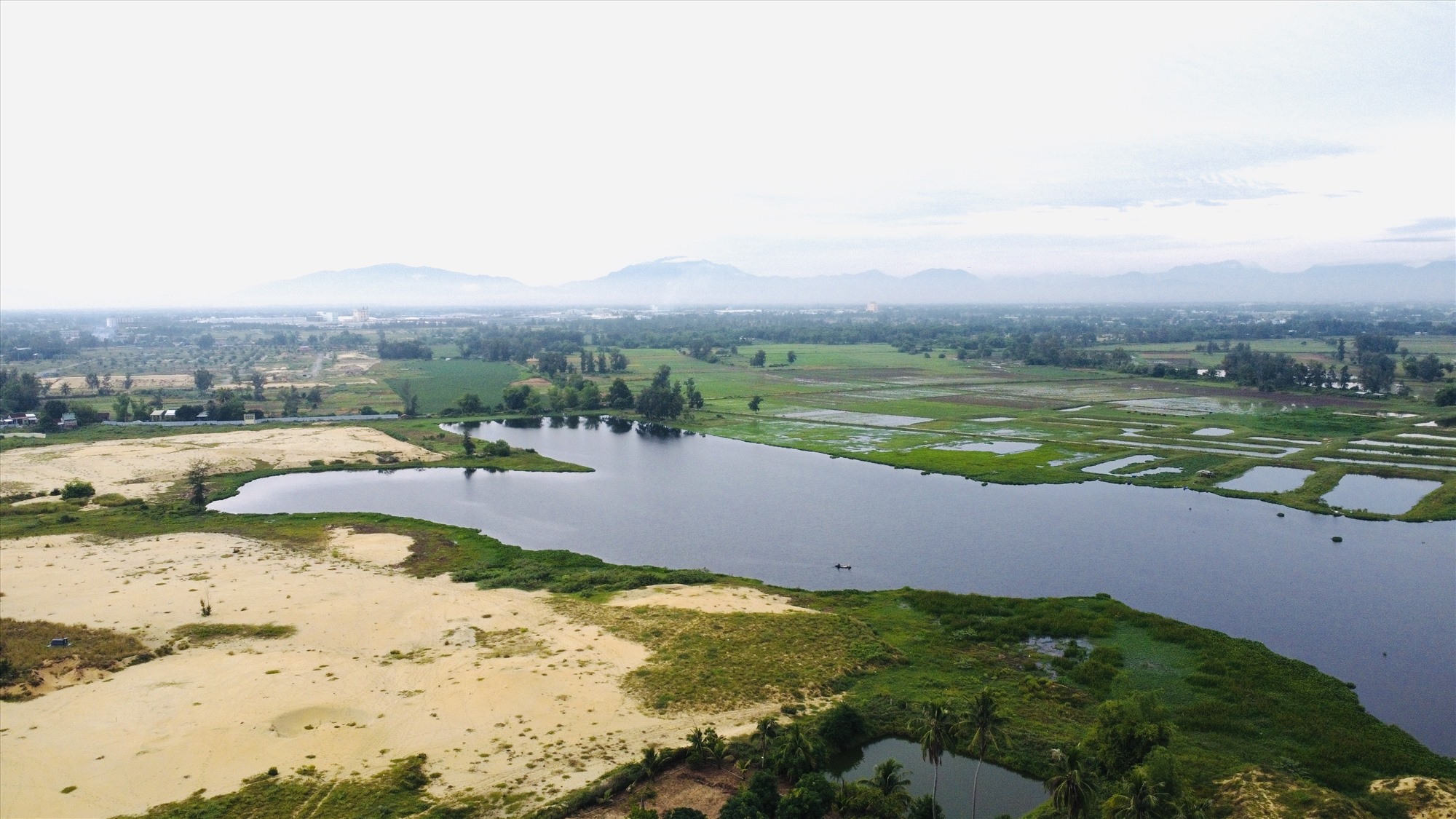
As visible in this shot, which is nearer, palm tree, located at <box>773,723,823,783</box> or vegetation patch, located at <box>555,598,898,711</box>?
palm tree, located at <box>773,723,823,783</box>

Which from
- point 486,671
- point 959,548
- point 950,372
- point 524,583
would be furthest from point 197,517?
point 950,372

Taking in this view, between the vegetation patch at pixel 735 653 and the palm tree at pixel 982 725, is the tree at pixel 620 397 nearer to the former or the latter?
the vegetation patch at pixel 735 653

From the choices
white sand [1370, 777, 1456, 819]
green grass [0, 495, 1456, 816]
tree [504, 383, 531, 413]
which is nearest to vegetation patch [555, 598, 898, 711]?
green grass [0, 495, 1456, 816]

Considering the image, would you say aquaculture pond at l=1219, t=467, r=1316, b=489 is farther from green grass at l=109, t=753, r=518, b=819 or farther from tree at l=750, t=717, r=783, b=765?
green grass at l=109, t=753, r=518, b=819

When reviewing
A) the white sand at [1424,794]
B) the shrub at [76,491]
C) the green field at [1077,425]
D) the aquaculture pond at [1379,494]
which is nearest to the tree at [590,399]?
the green field at [1077,425]

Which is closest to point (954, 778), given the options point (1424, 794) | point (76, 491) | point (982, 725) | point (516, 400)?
point (982, 725)

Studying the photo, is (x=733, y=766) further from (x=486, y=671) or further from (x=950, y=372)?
(x=950, y=372)
